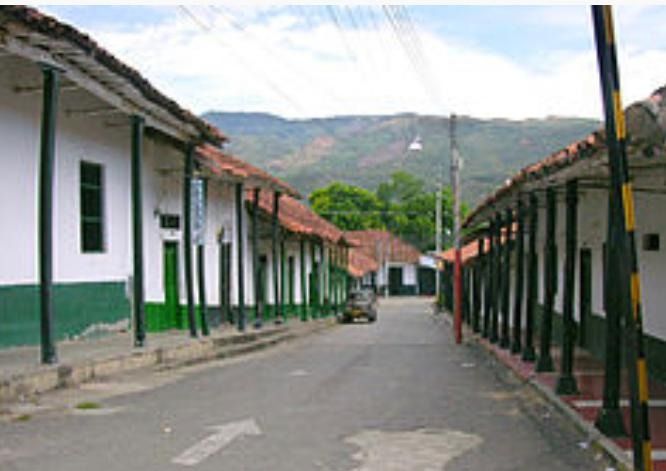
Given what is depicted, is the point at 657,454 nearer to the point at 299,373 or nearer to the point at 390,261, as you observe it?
the point at 299,373

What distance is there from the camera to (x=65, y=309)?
15312 mm

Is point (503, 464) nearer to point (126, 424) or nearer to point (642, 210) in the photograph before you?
point (126, 424)

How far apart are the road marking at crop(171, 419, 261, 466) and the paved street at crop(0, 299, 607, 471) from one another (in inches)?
0.5

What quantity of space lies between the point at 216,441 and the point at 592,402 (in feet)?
15.2

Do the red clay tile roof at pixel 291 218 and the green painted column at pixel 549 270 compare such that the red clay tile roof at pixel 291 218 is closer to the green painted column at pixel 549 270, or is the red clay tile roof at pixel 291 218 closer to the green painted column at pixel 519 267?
the green painted column at pixel 519 267

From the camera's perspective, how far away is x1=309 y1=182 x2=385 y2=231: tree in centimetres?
8138

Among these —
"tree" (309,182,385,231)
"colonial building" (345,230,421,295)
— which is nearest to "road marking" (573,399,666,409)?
"colonial building" (345,230,421,295)

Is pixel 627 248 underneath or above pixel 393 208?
underneath

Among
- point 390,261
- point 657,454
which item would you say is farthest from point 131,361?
point 390,261

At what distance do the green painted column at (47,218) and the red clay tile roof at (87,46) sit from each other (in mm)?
594

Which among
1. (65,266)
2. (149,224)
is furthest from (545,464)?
(149,224)

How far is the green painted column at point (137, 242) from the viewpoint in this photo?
1429 cm

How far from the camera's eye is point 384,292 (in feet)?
269

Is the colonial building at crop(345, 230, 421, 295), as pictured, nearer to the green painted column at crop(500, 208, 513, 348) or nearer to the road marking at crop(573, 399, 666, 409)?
the green painted column at crop(500, 208, 513, 348)
